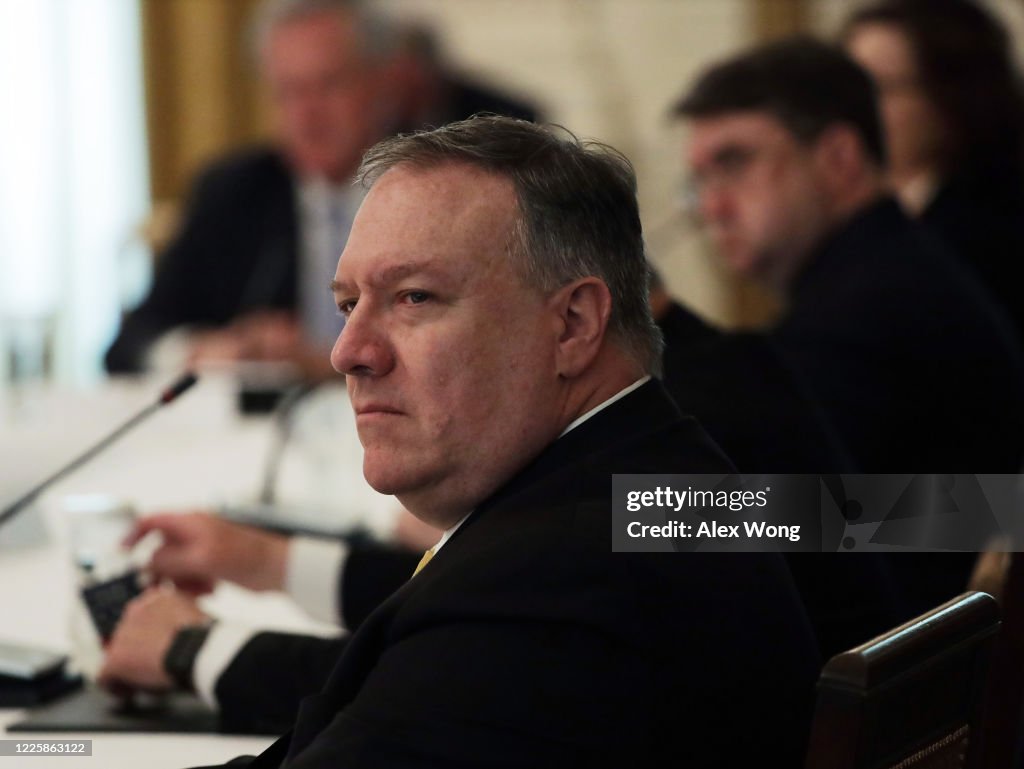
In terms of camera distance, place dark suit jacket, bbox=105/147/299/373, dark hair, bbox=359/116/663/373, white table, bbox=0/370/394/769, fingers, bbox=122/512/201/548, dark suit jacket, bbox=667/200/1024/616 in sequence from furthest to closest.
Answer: dark suit jacket, bbox=105/147/299/373
dark suit jacket, bbox=667/200/1024/616
fingers, bbox=122/512/201/548
white table, bbox=0/370/394/769
dark hair, bbox=359/116/663/373

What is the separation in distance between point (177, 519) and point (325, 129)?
199 cm

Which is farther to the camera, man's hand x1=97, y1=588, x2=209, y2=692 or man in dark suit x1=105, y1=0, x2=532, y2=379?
man in dark suit x1=105, y1=0, x2=532, y2=379

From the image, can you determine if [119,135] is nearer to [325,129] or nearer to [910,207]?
[325,129]

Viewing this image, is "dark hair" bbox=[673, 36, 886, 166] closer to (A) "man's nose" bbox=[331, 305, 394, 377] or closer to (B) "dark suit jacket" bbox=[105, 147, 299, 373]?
(A) "man's nose" bbox=[331, 305, 394, 377]

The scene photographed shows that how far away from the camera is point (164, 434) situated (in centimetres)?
265

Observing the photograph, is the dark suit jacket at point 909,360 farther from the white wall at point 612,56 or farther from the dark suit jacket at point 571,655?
the white wall at point 612,56

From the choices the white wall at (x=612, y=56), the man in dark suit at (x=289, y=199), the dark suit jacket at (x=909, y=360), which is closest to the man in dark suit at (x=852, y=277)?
the dark suit jacket at (x=909, y=360)

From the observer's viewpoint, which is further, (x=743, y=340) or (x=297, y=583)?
(x=297, y=583)

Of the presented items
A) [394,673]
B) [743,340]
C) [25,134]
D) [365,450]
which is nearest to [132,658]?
[365,450]

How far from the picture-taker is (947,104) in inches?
106

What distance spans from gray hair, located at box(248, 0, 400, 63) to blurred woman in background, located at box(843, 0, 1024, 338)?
3.92ft

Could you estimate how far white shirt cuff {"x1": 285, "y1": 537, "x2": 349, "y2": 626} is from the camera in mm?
1563

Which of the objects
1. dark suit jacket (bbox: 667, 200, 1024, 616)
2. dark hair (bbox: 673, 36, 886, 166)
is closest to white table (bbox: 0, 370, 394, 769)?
dark suit jacket (bbox: 667, 200, 1024, 616)

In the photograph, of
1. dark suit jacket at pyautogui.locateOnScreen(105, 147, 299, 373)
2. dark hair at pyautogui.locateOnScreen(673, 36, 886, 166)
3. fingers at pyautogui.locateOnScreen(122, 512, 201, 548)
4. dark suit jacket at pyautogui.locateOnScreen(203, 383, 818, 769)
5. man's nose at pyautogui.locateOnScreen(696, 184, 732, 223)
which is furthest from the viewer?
dark suit jacket at pyautogui.locateOnScreen(105, 147, 299, 373)
